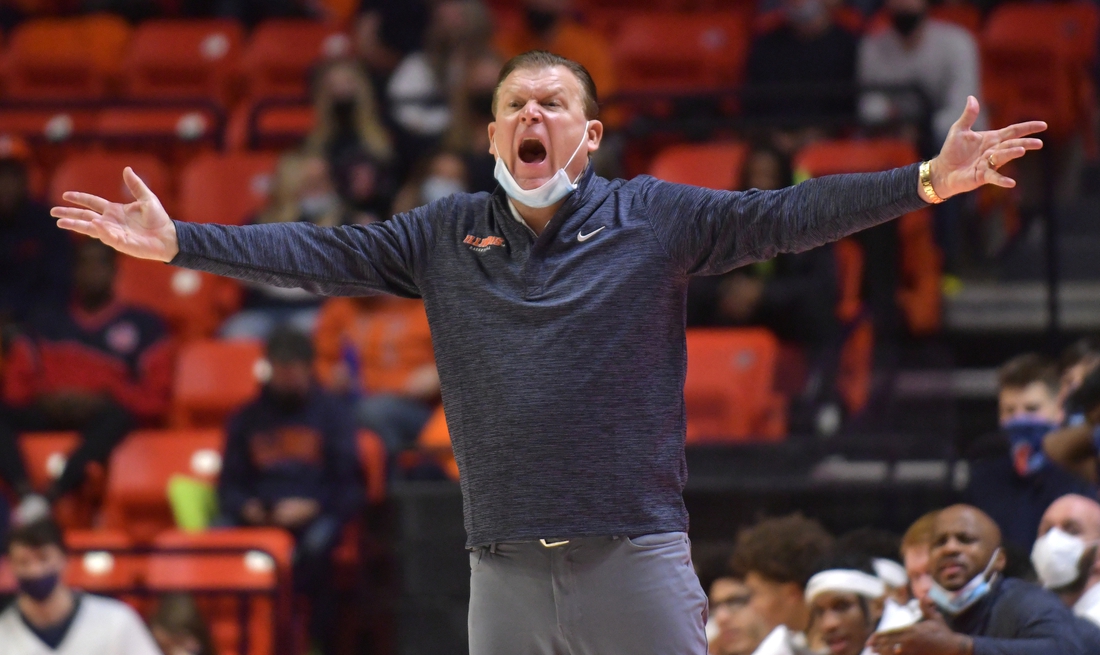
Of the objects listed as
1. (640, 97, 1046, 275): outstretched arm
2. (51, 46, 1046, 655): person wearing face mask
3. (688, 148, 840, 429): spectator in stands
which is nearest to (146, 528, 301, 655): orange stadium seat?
(688, 148, 840, 429): spectator in stands

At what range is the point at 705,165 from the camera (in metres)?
6.53

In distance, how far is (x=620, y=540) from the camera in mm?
2455

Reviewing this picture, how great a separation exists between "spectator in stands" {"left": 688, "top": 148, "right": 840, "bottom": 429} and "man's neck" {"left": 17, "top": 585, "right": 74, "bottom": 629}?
98.8 inches

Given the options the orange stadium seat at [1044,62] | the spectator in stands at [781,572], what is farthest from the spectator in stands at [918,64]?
the spectator in stands at [781,572]

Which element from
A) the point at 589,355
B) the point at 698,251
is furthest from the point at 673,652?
the point at 698,251

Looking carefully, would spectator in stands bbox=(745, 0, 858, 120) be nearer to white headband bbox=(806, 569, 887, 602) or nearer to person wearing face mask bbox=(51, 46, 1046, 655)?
white headband bbox=(806, 569, 887, 602)

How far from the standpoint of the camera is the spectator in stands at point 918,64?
6.78m

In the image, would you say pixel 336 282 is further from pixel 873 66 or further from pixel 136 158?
pixel 136 158

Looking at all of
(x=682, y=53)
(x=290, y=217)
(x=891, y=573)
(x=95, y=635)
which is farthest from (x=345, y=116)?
(x=891, y=573)

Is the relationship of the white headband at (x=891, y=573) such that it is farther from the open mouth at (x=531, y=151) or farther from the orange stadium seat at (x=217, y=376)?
the orange stadium seat at (x=217, y=376)

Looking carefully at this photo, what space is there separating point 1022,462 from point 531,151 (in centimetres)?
271

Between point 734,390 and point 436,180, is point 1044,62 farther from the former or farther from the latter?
point 436,180

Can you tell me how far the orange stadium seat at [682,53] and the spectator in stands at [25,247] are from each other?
2841 mm

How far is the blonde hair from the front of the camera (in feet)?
23.7
